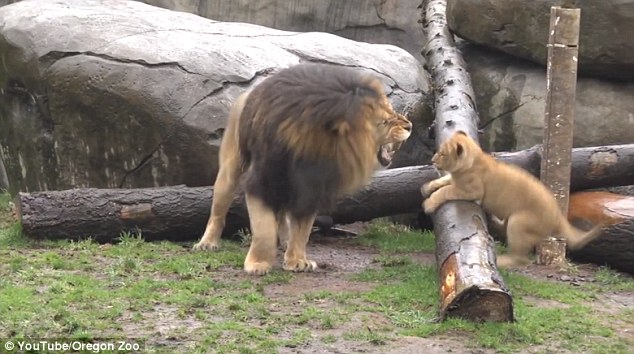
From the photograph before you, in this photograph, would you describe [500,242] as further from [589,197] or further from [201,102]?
[201,102]

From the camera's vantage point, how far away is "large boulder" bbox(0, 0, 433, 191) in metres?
9.52

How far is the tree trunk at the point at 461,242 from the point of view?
20.2ft

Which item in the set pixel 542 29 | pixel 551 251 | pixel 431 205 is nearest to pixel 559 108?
pixel 551 251

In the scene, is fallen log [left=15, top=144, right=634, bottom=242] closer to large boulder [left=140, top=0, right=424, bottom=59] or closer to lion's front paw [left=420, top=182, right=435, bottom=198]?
lion's front paw [left=420, top=182, right=435, bottom=198]

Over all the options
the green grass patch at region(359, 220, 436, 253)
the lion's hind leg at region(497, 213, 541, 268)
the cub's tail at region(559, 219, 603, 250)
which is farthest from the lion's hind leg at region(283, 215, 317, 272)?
the cub's tail at region(559, 219, 603, 250)

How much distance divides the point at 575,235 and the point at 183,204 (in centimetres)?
331

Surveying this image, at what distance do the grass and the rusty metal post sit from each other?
49cm

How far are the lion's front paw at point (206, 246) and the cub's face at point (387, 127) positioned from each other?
1.81m

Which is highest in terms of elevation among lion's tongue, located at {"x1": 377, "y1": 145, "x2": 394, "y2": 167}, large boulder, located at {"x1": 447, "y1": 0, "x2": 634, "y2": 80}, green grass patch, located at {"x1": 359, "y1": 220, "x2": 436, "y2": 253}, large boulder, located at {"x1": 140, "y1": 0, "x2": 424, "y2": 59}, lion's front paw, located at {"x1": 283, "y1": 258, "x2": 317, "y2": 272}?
large boulder, located at {"x1": 447, "y1": 0, "x2": 634, "y2": 80}

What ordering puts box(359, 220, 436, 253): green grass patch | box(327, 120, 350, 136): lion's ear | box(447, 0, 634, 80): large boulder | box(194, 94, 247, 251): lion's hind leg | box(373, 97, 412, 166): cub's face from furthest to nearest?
1. box(447, 0, 634, 80): large boulder
2. box(359, 220, 436, 253): green grass patch
3. box(194, 94, 247, 251): lion's hind leg
4. box(373, 97, 412, 166): cub's face
5. box(327, 120, 350, 136): lion's ear

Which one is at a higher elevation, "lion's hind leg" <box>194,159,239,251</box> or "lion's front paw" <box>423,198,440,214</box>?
"lion's front paw" <box>423,198,440,214</box>

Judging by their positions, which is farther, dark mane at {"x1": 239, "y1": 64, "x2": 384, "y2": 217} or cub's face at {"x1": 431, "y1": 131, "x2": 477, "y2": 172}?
cub's face at {"x1": 431, "y1": 131, "x2": 477, "y2": 172}

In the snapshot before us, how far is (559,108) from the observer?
8266 mm

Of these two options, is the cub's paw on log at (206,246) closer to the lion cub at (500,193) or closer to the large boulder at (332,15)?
the lion cub at (500,193)
